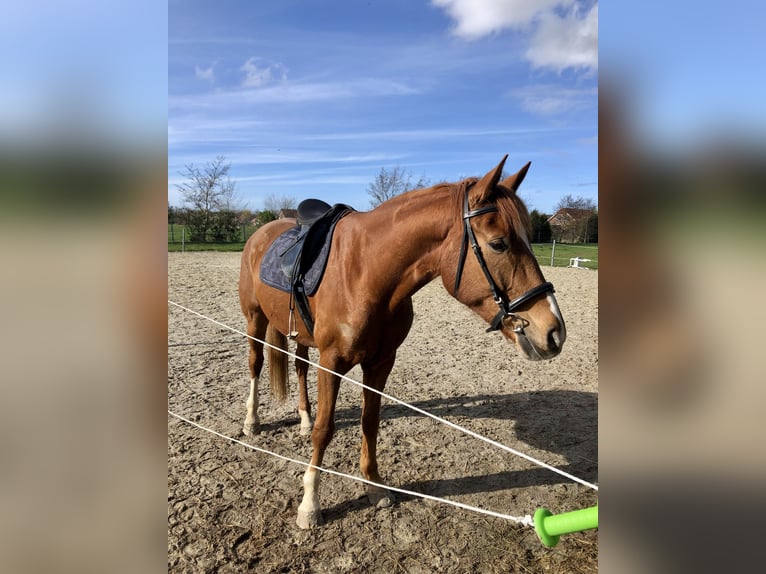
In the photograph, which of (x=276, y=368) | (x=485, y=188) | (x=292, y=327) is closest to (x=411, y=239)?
(x=485, y=188)

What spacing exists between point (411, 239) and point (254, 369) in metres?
2.52

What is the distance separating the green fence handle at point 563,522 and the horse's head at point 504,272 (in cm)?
94

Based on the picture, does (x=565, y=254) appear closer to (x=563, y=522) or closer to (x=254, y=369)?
(x=254, y=369)

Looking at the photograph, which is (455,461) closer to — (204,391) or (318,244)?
(318,244)

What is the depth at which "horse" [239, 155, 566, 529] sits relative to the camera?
2162 mm

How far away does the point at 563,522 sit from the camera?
1213 millimetres

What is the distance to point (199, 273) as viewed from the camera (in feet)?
48.2

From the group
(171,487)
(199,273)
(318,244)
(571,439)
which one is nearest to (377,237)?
(318,244)

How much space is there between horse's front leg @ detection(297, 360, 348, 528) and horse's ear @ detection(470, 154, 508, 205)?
1343 mm

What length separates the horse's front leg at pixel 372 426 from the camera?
3070 mm

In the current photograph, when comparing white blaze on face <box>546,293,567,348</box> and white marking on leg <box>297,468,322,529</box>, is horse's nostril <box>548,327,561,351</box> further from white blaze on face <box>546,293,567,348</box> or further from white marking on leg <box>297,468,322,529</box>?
white marking on leg <box>297,468,322,529</box>

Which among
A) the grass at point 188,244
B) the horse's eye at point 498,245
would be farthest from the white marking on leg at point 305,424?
the grass at point 188,244
